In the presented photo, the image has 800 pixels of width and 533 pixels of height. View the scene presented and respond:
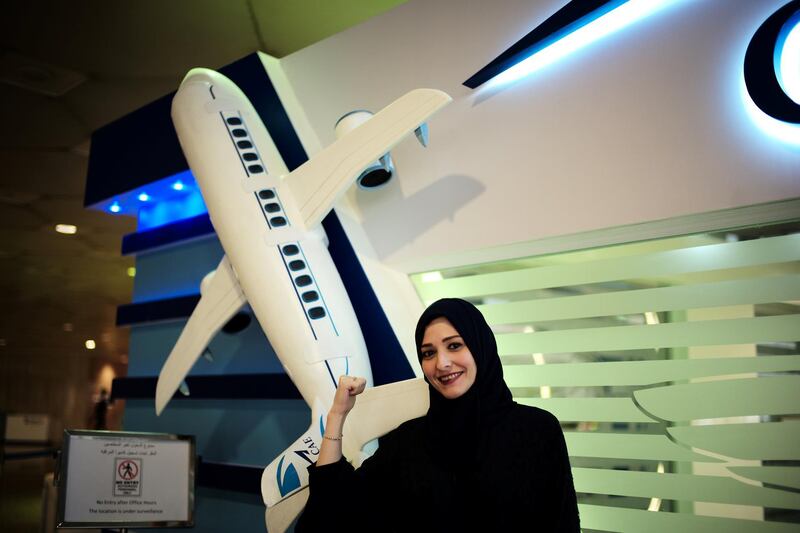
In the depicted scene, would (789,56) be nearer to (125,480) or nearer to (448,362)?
(448,362)

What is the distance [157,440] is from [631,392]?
5.15 feet

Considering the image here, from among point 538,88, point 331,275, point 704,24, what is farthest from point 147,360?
point 704,24

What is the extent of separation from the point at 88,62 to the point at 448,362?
3.06 metres

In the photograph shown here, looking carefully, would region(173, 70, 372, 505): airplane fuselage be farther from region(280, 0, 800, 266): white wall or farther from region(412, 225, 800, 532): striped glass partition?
region(412, 225, 800, 532): striped glass partition

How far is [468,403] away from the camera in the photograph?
3.88 feet

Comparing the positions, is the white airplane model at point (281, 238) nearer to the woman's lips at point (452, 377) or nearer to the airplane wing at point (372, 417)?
the airplane wing at point (372, 417)

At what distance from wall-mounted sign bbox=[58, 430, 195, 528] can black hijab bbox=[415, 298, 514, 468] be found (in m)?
1.19

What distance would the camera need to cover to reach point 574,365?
65.4 inches

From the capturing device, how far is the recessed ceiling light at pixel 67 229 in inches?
223

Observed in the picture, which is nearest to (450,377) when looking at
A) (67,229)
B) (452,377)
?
(452,377)

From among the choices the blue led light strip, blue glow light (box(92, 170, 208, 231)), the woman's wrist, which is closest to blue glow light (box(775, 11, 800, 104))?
the blue led light strip

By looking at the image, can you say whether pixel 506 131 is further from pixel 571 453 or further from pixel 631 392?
pixel 571 453

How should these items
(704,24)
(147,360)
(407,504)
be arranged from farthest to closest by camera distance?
(147,360) < (704,24) < (407,504)

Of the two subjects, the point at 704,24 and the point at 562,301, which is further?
the point at 562,301
